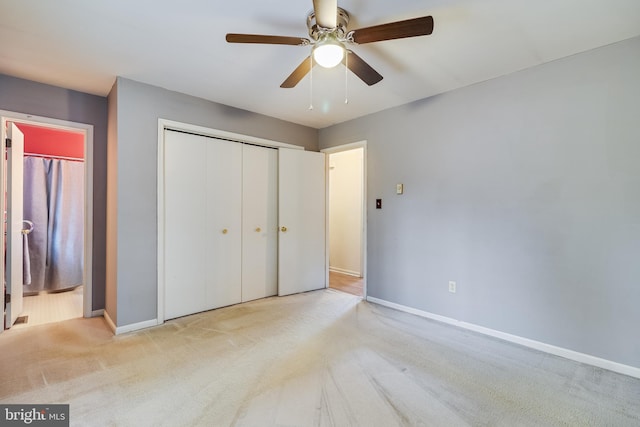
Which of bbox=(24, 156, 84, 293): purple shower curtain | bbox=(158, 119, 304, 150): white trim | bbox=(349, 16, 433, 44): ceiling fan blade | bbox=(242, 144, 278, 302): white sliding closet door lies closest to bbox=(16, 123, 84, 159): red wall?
bbox=(24, 156, 84, 293): purple shower curtain

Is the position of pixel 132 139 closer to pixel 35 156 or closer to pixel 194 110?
pixel 194 110

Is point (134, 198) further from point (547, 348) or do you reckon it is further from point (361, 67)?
point (547, 348)

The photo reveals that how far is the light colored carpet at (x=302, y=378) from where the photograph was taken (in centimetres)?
163

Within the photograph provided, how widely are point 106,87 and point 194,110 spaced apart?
0.83 metres

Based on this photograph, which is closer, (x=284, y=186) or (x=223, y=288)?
(x=223, y=288)

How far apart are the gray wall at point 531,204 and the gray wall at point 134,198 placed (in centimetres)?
256

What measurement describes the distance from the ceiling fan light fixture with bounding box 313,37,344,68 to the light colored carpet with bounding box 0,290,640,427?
2078 mm

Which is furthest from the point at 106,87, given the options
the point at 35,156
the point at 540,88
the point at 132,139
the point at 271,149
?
the point at 540,88

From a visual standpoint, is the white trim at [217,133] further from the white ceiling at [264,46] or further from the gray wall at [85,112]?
the gray wall at [85,112]

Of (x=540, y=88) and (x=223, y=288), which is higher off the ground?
(x=540, y=88)

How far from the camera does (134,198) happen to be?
108 inches

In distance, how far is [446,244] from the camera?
2.97 m

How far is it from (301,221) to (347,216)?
5.29 feet

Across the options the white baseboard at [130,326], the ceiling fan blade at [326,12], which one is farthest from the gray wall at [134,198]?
the ceiling fan blade at [326,12]
